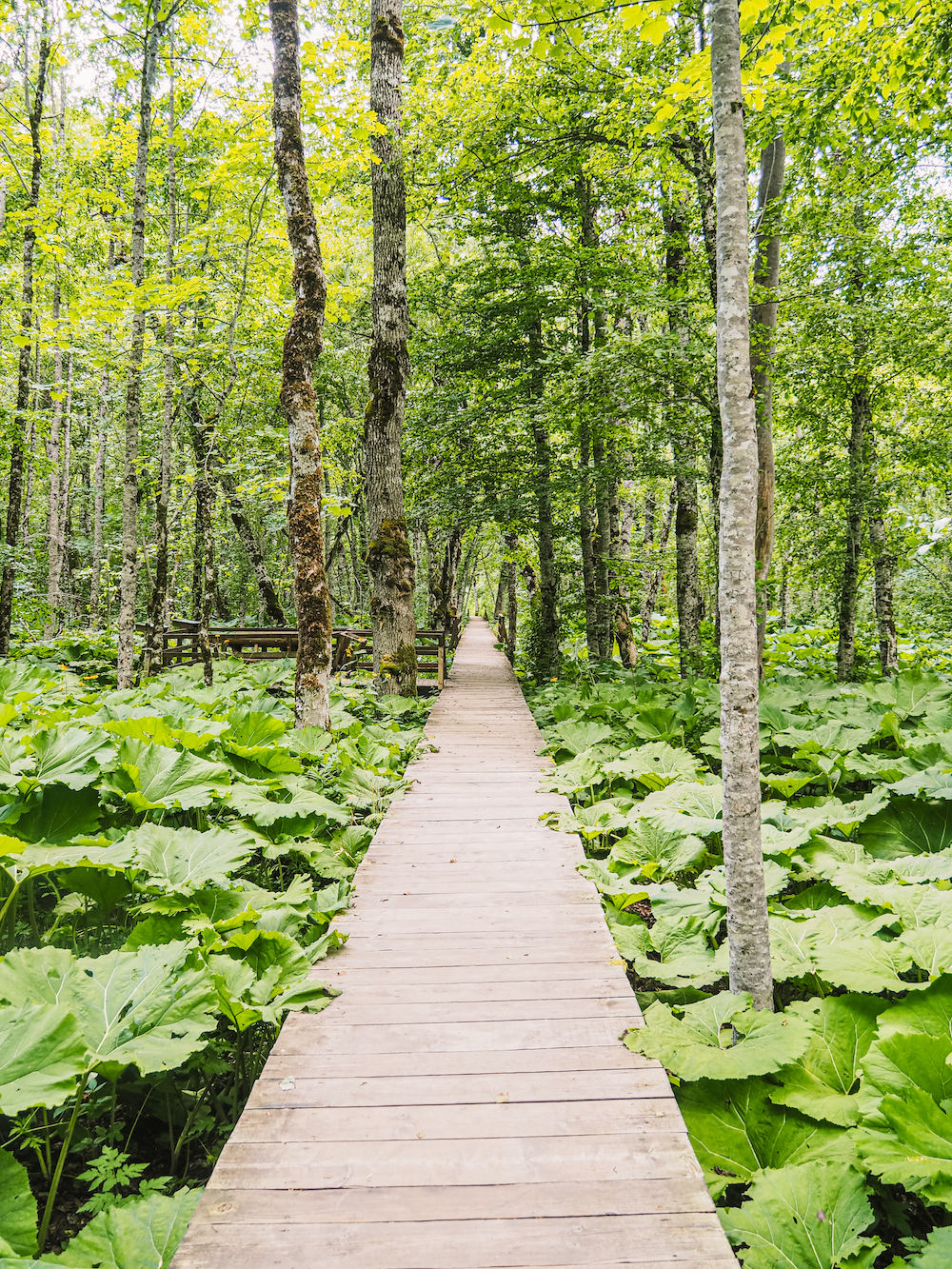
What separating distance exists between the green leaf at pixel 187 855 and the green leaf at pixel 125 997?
0.59 meters

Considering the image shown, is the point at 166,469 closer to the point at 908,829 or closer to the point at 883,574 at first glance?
the point at 908,829

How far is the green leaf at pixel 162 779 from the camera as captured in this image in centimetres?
347

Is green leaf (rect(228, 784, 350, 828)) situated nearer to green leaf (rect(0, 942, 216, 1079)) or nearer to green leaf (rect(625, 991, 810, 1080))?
green leaf (rect(0, 942, 216, 1079))

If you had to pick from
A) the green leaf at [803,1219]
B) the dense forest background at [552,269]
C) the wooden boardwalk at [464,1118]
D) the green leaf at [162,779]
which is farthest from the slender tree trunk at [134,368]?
the green leaf at [803,1219]

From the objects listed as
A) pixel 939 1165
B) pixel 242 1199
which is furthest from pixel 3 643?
pixel 939 1165

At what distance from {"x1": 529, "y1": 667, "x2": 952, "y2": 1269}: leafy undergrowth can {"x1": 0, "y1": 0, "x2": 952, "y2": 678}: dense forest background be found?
213cm

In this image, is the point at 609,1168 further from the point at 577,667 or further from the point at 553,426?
the point at 577,667

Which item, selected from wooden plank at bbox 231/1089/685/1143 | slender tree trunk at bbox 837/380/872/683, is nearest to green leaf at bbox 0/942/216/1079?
wooden plank at bbox 231/1089/685/1143

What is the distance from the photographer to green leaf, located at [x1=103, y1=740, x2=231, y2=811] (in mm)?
3475

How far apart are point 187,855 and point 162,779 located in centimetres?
75

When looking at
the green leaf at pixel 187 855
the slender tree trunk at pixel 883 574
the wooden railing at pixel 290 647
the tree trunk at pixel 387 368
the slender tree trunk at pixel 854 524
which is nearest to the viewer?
the green leaf at pixel 187 855

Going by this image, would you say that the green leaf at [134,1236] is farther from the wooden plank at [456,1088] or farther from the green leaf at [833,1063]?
the green leaf at [833,1063]

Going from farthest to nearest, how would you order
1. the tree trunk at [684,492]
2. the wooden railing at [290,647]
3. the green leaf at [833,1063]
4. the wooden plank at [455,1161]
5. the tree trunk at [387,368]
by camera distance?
the wooden railing at [290,647]
the tree trunk at [387,368]
the tree trunk at [684,492]
the green leaf at [833,1063]
the wooden plank at [455,1161]

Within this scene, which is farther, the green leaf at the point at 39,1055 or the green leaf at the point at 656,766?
the green leaf at the point at 656,766
